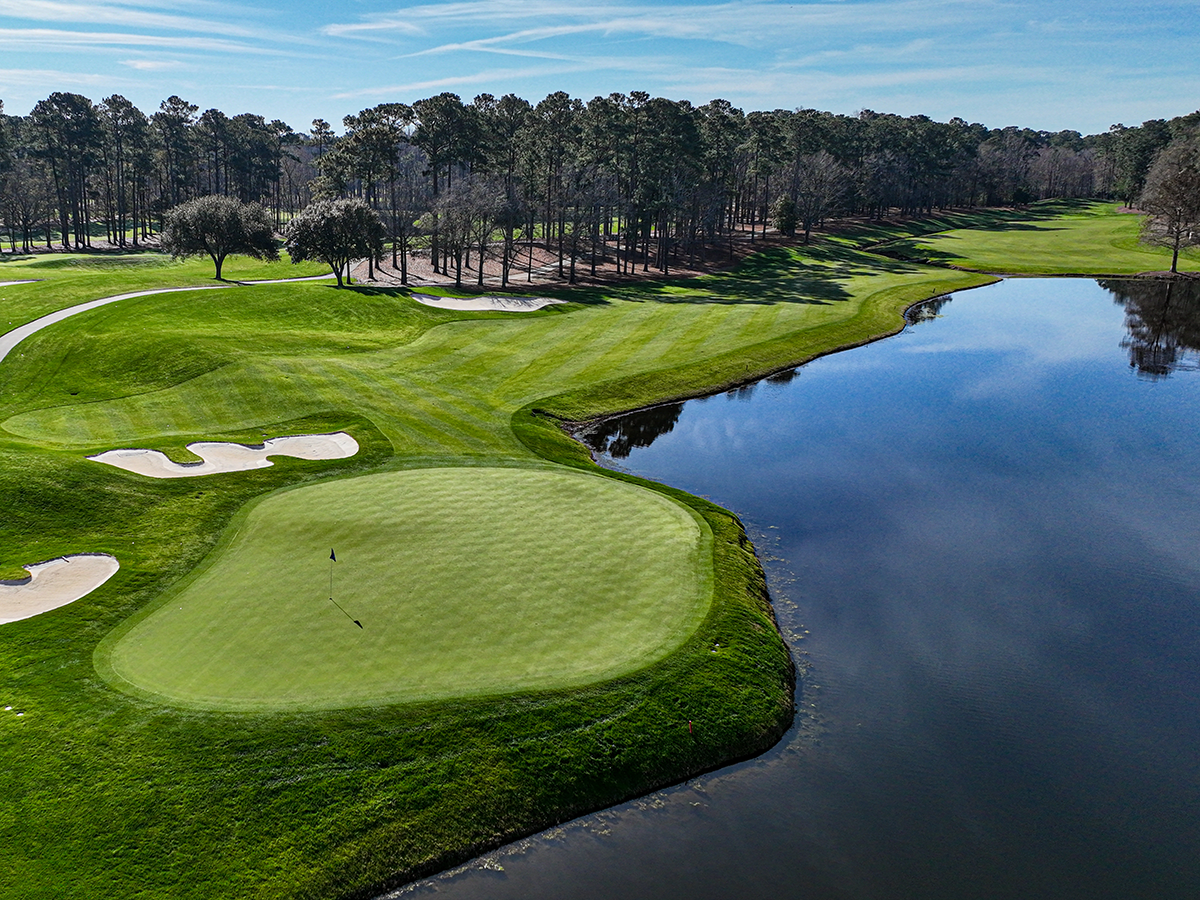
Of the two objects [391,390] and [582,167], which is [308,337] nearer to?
[391,390]

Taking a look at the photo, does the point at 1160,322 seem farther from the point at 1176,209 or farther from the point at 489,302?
the point at 489,302

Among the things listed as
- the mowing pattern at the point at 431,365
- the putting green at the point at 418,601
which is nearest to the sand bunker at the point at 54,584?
the putting green at the point at 418,601

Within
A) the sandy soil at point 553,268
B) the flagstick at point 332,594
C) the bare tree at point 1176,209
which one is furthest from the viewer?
the bare tree at point 1176,209

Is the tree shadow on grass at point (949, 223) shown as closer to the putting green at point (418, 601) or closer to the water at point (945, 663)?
the water at point (945, 663)

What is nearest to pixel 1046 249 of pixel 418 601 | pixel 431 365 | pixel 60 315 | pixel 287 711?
pixel 431 365

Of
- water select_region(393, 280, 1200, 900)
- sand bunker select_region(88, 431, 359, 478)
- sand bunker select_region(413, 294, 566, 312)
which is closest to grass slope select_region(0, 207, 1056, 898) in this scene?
sand bunker select_region(88, 431, 359, 478)

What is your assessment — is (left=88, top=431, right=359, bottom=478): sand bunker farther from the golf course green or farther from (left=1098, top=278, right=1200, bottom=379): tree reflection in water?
(left=1098, top=278, right=1200, bottom=379): tree reflection in water
